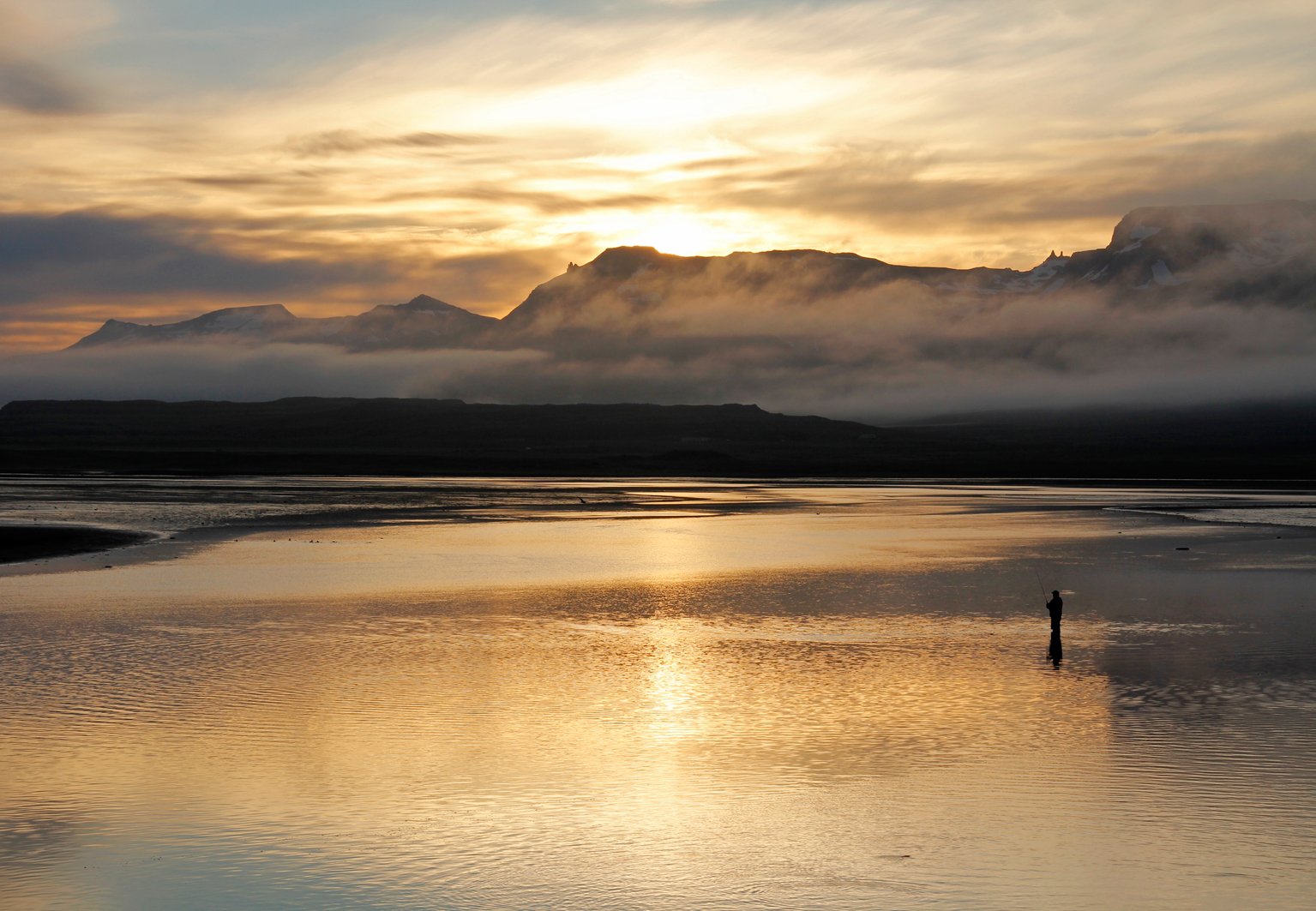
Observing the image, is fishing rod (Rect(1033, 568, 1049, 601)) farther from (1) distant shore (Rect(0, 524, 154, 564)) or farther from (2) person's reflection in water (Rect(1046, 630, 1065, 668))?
(1) distant shore (Rect(0, 524, 154, 564))

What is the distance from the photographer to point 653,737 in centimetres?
1853

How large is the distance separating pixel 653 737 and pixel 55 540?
133 feet

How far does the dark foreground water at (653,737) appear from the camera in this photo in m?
12.7

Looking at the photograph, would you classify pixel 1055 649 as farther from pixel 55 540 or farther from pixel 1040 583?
pixel 55 540

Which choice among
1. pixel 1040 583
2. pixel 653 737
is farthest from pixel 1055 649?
pixel 1040 583

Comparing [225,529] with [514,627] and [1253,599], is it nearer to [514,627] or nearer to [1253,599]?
[514,627]

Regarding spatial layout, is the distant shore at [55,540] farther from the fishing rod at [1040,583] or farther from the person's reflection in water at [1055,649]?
the person's reflection in water at [1055,649]

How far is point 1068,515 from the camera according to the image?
7062cm

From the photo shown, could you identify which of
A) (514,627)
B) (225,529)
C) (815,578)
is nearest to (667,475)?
(225,529)

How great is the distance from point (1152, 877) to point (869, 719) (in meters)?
7.34

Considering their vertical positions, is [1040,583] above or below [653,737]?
above

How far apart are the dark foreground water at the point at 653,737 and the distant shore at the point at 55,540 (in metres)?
5.32

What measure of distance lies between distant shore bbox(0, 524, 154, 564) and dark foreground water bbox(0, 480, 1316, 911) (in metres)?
5.32

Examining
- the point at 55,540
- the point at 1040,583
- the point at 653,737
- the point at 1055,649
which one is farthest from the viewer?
the point at 55,540
